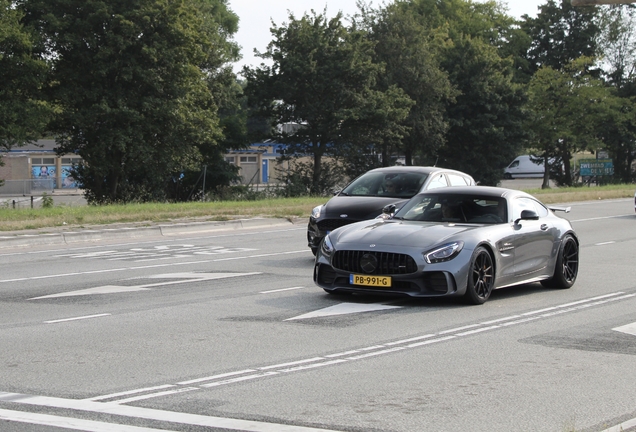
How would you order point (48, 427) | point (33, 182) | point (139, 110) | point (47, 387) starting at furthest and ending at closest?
point (33, 182)
point (139, 110)
point (47, 387)
point (48, 427)

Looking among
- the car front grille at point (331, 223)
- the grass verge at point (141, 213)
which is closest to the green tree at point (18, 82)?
the grass verge at point (141, 213)

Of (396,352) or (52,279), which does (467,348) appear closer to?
(396,352)

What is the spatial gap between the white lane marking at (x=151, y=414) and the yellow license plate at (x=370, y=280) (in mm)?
5163

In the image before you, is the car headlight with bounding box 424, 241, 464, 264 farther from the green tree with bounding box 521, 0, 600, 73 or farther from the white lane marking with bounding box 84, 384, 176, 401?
the green tree with bounding box 521, 0, 600, 73

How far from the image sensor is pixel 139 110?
39656 mm

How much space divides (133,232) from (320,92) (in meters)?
25.9

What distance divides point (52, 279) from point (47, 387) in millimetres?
7407

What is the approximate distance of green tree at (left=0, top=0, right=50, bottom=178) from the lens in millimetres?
36531

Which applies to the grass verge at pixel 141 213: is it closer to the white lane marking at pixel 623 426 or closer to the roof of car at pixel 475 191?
the roof of car at pixel 475 191

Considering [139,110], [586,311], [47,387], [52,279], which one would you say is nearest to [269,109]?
[139,110]

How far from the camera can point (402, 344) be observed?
8727 millimetres

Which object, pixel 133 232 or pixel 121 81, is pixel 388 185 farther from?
pixel 121 81

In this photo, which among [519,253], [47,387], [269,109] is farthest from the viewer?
[269,109]

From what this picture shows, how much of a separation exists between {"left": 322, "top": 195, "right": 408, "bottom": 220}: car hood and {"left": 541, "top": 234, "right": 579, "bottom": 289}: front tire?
3565 millimetres
